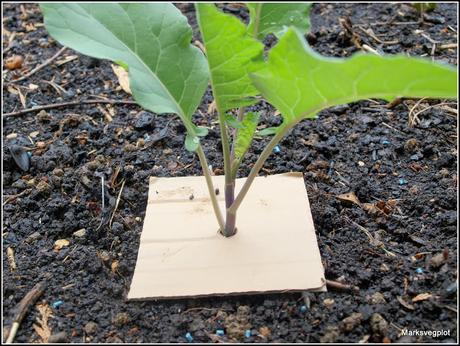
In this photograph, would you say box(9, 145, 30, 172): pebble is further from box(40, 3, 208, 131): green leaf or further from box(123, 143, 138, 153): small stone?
box(40, 3, 208, 131): green leaf

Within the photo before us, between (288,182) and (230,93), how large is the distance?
1.49 ft

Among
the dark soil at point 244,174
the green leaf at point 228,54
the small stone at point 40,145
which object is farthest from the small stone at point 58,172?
the green leaf at point 228,54

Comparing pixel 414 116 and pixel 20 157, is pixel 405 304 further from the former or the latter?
pixel 20 157

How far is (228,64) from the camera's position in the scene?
3.48ft

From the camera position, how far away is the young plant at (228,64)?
2.91 ft

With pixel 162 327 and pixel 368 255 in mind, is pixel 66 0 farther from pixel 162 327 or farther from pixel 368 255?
pixel 368 255

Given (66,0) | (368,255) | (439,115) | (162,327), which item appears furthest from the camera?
(439,115)

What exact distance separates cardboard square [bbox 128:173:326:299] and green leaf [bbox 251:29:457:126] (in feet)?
1.33

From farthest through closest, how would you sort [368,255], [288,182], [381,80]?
1. [288,182]
2. [368,255]
3. [381,80]

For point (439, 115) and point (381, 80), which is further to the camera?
point (439, 115)

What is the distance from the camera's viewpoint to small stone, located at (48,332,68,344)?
3.79ft

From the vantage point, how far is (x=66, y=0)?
3.44ft

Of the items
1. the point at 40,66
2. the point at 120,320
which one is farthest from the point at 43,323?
the point at 40,66

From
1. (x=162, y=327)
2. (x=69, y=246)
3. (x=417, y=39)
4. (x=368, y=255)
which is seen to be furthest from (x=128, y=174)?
(x=417, y=39)
